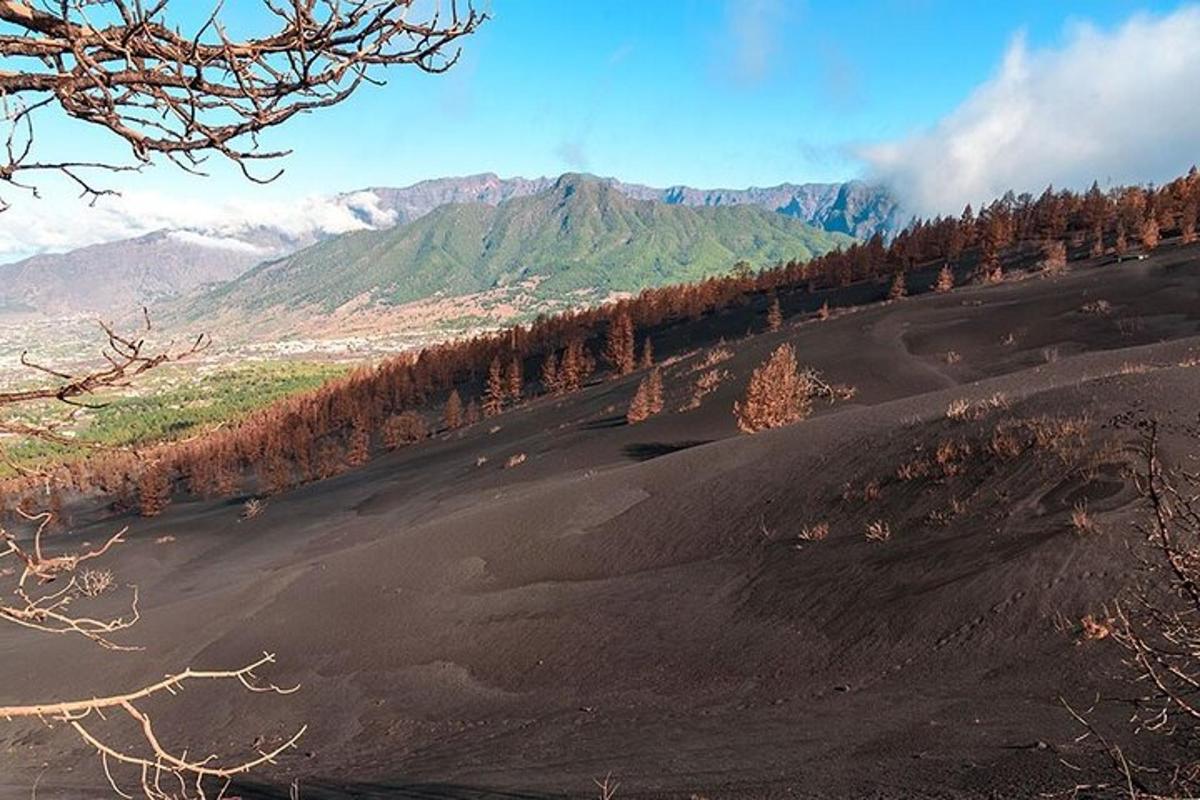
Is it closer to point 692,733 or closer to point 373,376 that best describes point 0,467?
point 692,733

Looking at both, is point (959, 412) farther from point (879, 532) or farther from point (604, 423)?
point (604, 423)

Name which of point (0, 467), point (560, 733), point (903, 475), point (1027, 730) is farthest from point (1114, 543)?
point (0, 467)

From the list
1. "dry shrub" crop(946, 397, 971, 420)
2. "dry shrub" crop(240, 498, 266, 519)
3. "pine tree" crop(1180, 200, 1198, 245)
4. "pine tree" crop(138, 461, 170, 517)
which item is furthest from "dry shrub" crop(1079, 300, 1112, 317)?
"pine tree" crop(138, 461, 170, 517)

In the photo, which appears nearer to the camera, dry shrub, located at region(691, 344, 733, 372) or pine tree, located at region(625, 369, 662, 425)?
pine tree, located at region(625, 369, 662, 425)

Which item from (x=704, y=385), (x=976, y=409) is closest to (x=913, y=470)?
(x=976, y=409)

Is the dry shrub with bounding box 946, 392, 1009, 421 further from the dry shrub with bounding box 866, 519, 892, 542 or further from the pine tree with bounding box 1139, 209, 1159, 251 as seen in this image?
the pine tree with bounding box 1139, 209, 1159, 251

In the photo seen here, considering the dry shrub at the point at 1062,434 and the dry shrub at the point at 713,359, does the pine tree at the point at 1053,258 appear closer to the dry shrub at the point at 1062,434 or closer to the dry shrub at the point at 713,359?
the dry shrub at the point at 713,359
